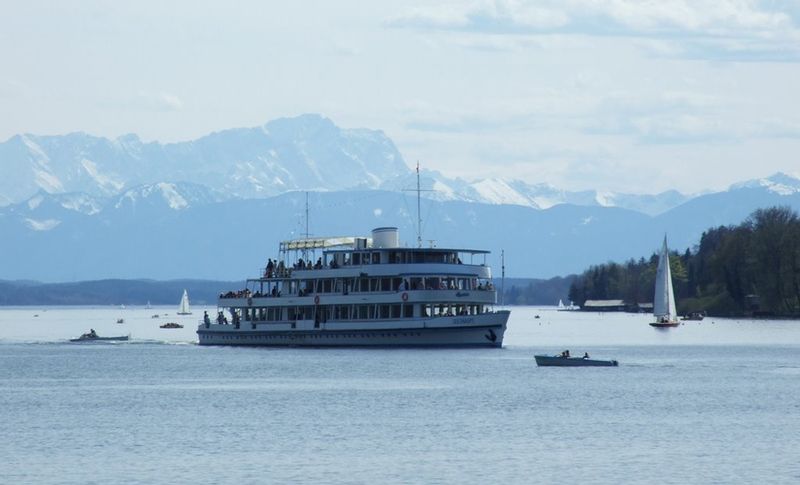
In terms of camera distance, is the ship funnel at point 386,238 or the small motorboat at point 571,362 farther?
the ship funnel at point 386,238

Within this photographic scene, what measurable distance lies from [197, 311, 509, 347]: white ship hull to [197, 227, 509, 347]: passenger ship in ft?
0.27

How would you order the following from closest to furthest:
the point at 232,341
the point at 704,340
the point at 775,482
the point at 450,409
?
the point at 775,482, the point at 450,409, the point at 232,341, the point at 704,340

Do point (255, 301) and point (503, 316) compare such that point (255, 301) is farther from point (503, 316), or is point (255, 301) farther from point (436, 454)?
point (436, 454)

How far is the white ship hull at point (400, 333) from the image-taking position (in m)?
135

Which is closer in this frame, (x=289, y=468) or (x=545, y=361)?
(x=289, y=468)

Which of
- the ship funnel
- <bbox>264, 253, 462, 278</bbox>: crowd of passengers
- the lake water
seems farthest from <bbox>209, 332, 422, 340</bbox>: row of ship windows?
the ship funnel

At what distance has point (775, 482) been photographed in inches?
2372

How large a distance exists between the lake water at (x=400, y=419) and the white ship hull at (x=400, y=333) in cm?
165

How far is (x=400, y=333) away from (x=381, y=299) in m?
3.36

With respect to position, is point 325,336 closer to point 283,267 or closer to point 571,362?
point 283,267

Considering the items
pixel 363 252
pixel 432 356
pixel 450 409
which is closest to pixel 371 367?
pixel 432 356

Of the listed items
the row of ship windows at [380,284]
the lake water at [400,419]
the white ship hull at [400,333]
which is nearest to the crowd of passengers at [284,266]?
the row of ship windows at [380,284]

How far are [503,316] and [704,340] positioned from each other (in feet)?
143

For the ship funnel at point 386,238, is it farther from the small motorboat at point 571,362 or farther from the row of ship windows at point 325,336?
the small motorboat at point 571,362
